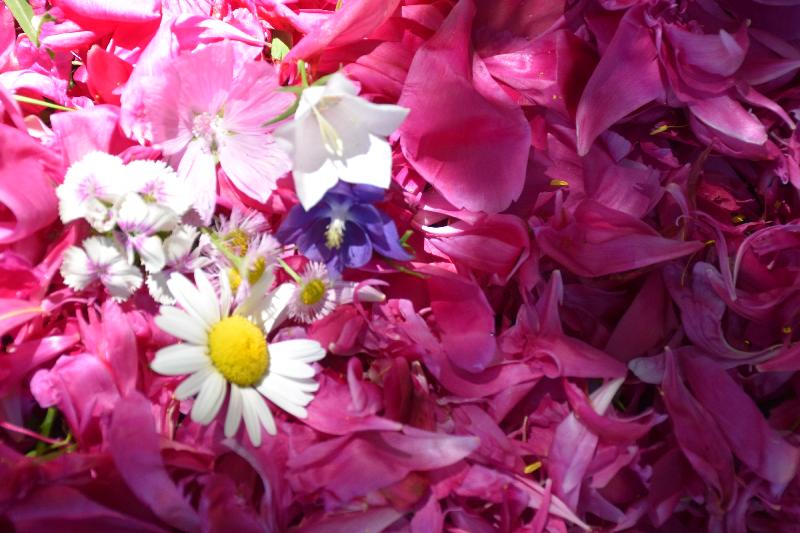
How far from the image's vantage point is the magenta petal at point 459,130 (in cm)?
61

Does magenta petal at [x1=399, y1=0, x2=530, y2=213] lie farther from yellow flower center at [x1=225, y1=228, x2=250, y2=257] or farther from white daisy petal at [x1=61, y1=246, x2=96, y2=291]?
white daisy petal at [x1=61, y1=246, x2=96, y2=291]

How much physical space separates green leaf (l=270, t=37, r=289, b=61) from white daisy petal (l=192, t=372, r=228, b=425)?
284 millimetres

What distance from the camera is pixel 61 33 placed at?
631 mm

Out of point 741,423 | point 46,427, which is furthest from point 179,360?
point 741,423

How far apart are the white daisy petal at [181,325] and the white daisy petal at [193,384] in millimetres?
21

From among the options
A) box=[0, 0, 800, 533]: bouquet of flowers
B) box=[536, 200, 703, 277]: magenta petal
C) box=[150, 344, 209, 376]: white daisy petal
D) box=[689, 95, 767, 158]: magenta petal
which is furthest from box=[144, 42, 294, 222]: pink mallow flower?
box=[689, 95, 767, 158]: magenta petal

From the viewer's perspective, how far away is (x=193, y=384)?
1.75ft

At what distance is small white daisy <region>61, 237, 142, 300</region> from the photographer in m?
0.55

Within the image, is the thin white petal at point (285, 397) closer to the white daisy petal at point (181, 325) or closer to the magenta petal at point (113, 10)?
the white daisy petal at point (181, 325)

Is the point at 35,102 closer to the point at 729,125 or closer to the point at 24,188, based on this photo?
the point at 24,188

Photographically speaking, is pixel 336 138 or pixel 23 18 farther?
pixel 23 18

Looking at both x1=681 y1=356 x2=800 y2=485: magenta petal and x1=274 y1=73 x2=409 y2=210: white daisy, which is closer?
x1=274 y1=73 x2=409 y2=210: white daisy

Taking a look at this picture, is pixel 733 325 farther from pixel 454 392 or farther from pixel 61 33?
pixel 61 33

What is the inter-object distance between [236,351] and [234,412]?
0.15ft
